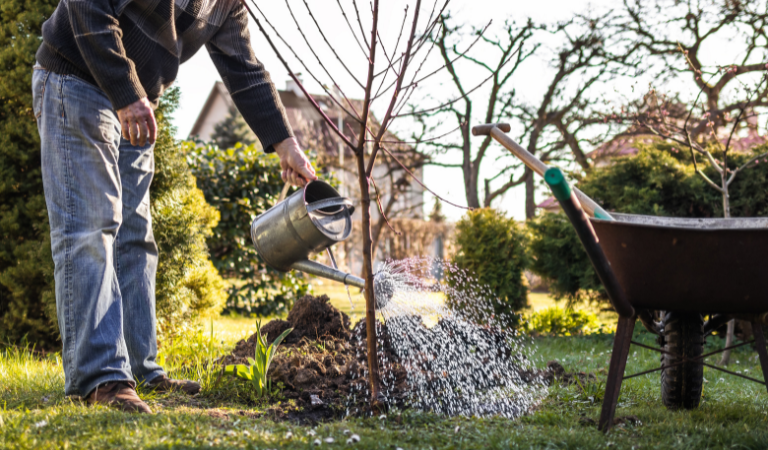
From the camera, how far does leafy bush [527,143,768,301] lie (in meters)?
4.54

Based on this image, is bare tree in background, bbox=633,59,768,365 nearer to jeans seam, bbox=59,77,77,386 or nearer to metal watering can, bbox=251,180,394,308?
metal watering can, bbox=251,180,394,308

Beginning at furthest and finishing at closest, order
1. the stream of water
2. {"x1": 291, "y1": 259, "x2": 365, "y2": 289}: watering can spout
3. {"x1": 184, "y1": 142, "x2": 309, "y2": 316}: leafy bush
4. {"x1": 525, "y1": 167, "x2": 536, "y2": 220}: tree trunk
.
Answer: {"x1": 525, "y1": 167, "x2": 536, "y2": 220}: tree trunk
{"x1": 184, "y1": 142, "x2": 309, "y2": 316}: leafy bush
the stream of water
{"x1": 291, "y1": 259, "x2": 365, "y2": 289}: watering can spout

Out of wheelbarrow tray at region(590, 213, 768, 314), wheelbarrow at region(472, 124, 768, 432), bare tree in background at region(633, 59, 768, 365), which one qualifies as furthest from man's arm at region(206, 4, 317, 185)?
bare tree in background at region(633, 59, 768, 365)

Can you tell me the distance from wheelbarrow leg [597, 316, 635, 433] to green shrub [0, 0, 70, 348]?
10.2 feet

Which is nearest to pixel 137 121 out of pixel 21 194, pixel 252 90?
pixel 252 90

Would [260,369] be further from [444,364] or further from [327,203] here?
[444,364]

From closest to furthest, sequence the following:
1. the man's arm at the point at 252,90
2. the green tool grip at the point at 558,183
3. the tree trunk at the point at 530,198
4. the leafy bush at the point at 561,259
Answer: the green tool grip at the point at 558,183
the man's arm at the point at 252,90
the leafy bush at the point at 561,259
the tree trunk at the point at 530,198

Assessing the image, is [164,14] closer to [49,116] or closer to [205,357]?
[49,116]

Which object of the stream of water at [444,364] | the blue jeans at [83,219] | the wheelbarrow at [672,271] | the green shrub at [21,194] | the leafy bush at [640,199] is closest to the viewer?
the wheelbarrow at [672,271]

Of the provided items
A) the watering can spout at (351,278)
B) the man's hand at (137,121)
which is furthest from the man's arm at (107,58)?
the watering can spout at (351,278)

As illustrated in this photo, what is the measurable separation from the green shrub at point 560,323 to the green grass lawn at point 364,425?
2676 millimetres

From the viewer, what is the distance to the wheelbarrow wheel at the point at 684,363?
1.99m

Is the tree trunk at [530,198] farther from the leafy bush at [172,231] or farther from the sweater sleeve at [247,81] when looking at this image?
the sweater sleeve at [247,81]

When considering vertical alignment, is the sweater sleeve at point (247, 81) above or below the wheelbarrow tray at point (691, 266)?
above
